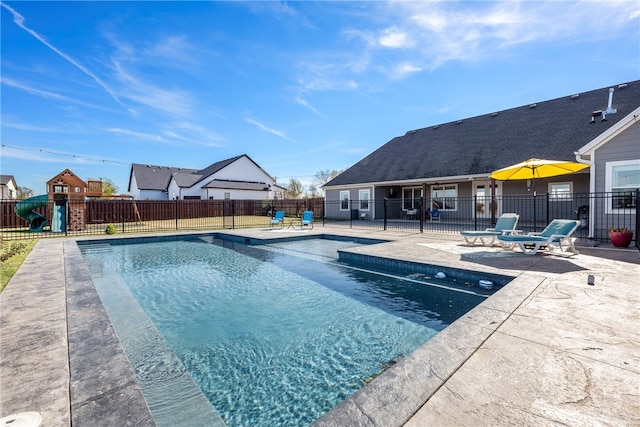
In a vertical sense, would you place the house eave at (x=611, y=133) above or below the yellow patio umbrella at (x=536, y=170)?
above

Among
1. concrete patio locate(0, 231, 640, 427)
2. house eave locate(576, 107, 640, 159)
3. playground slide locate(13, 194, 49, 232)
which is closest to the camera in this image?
concrete patio locate(0, 231, 640, 427)

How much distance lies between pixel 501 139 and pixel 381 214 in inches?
314

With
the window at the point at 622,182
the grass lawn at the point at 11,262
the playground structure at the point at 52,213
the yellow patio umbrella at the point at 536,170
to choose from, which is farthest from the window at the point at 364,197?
the grass lawn at the point at 11,262

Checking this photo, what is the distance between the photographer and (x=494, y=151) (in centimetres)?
1489

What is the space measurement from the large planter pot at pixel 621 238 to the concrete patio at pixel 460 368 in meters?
4.59

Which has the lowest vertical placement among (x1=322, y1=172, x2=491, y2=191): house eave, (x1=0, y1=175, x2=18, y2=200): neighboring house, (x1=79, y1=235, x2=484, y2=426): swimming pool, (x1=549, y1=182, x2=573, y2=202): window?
(x1=79, y1=235, x2=484, y2=426): swimming pool

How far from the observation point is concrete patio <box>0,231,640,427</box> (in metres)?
1.62

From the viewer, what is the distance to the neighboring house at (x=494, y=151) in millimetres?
12266

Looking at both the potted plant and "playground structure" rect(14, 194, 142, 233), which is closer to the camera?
the potted plant

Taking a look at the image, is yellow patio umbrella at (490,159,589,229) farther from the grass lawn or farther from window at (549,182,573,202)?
the grass lawn

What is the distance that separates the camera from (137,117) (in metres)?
22.1

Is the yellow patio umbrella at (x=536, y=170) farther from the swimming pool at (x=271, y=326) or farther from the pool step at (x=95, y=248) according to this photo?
the pool step at (x=95, y=248)

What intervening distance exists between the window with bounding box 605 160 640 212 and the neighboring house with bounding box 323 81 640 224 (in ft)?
0.12

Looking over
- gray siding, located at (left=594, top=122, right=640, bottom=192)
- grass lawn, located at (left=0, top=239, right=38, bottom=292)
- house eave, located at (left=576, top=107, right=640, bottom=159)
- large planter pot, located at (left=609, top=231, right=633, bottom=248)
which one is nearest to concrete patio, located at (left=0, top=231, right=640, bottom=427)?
grass lawn, located at (left=0, top=239, right=38, bottom=292)
